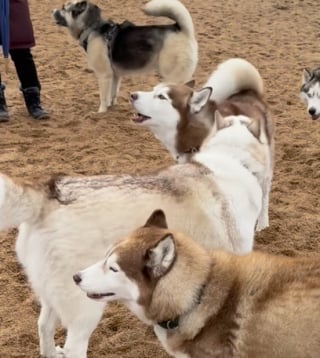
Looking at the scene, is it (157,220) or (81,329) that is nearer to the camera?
(157,220)

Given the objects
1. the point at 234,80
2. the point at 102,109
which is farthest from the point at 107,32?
the point at 234,80

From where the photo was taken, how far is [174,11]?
760 centimetres

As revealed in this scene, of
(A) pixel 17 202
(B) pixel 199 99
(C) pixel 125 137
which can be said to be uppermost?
(A) pixel 17 202

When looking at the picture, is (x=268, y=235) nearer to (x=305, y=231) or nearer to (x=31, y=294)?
(x=305, y=231)

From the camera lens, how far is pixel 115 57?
7.85m

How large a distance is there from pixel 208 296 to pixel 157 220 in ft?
1.35

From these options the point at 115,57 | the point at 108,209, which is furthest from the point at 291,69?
the point at 108,209

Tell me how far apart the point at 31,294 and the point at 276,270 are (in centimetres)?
187

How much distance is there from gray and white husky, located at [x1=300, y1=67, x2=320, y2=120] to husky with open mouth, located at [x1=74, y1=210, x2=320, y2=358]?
4.34m

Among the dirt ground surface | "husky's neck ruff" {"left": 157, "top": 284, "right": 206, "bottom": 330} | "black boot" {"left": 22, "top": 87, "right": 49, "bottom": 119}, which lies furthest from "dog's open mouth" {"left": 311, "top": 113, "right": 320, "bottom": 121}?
"husky's neck ruff" {"left": 157, "top": 284, "right": 206, "bottom": 330}

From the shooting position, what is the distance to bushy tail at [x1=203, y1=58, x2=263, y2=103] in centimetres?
518

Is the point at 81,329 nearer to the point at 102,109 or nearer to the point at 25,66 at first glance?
the point at 25,66

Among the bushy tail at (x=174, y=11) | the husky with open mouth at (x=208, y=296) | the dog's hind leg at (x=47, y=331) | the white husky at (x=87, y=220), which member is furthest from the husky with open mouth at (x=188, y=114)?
the bushy tail at (x=174, y=11)

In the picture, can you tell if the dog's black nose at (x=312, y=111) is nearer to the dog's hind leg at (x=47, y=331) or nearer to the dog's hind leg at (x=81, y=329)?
the dog's hind leg at (x=47, y=331)
